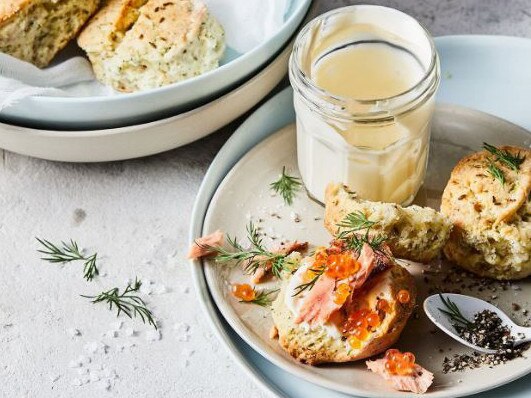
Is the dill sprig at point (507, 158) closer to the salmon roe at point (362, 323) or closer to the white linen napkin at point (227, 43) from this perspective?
the salmon roe at point (362, 323)

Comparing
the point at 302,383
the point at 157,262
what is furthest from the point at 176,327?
the point at 302,383

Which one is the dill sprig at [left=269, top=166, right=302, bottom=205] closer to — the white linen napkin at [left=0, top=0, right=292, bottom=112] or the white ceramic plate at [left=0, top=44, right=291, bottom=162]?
the white ceramic plate at [left=0, top=44, right=291, bottom=162]

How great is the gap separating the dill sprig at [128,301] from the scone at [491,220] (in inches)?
33.9

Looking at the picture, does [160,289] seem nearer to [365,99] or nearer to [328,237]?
[328,237]

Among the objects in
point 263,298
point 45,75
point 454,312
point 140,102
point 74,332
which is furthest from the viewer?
point 45,75

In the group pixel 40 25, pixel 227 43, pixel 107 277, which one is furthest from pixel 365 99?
→ pixel 40 25

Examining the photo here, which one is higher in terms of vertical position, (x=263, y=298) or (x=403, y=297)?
(x=403, y=297)

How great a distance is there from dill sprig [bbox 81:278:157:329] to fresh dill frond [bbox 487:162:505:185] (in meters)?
1.02

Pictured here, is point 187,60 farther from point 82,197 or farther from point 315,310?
point 315,310

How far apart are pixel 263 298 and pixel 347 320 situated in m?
0.28

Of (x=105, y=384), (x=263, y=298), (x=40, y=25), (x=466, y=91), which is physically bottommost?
(x=105, y=384)

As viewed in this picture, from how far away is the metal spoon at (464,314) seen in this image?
219cm

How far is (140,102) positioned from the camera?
8.37 feet

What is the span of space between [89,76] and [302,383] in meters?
1.27
